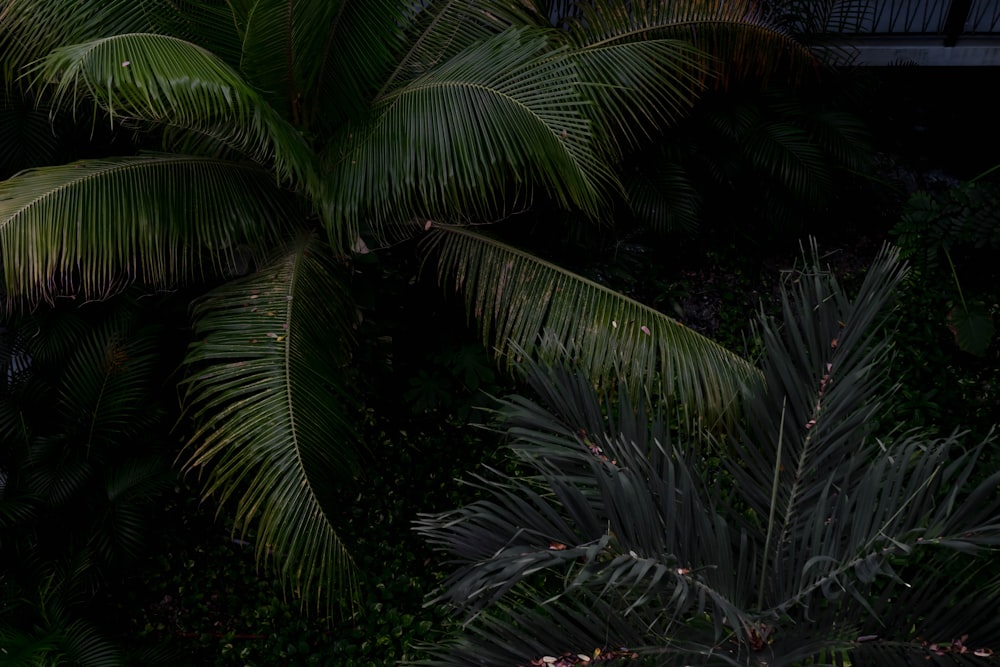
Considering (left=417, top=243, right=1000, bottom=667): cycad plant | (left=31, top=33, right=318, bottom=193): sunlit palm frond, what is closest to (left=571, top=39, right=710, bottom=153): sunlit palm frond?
(left=31, top=33, right=318, bottom=193): sunlit palm frond

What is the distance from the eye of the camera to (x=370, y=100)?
12.5ft

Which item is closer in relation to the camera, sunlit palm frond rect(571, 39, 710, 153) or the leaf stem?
the leaf stem

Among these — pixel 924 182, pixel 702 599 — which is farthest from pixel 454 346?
pixel 924 182

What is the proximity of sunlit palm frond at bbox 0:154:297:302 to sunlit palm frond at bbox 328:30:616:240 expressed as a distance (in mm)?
419

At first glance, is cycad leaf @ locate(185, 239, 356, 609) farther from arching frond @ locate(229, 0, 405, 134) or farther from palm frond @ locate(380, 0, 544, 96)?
palm frond @ locate(380, 0, 544, 96)

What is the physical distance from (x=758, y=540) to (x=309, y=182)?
6.69 feet

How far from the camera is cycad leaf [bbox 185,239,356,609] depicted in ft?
9.21

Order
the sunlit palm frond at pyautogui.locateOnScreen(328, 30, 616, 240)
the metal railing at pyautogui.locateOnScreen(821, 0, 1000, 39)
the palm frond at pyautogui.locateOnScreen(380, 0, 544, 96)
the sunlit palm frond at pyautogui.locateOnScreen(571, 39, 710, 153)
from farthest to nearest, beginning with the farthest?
the metal railing at pyautogui.locateOnScreen(821, 0, 1000, 39), the palm frond at pyautogui.locateOnScreen(380, 0, 544, 96), the sunlit palm frond at pyautogui.locateOnScreen(571, 39, 710, 153), the sunlit palm frond at pyautogui.locateOnScreen(328, 30, 616, 240)

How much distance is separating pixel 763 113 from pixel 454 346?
2155 mm

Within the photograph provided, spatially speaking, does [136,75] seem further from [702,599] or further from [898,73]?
[898,73]

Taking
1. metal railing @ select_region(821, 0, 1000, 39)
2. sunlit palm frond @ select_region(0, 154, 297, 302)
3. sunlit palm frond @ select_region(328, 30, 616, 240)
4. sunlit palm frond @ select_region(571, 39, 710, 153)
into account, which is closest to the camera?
sunlit palm frond @ select_region(0, 154, 297, 302)

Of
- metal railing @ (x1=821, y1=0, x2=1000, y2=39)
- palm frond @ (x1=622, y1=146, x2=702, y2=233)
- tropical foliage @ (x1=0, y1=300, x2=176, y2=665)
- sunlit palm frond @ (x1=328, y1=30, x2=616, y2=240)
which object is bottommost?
tropical foliage @ (x1=0, y1=300, x2=176, y2=665)

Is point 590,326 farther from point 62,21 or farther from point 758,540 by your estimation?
point 62,21

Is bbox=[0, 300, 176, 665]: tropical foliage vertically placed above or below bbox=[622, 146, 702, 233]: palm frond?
below
